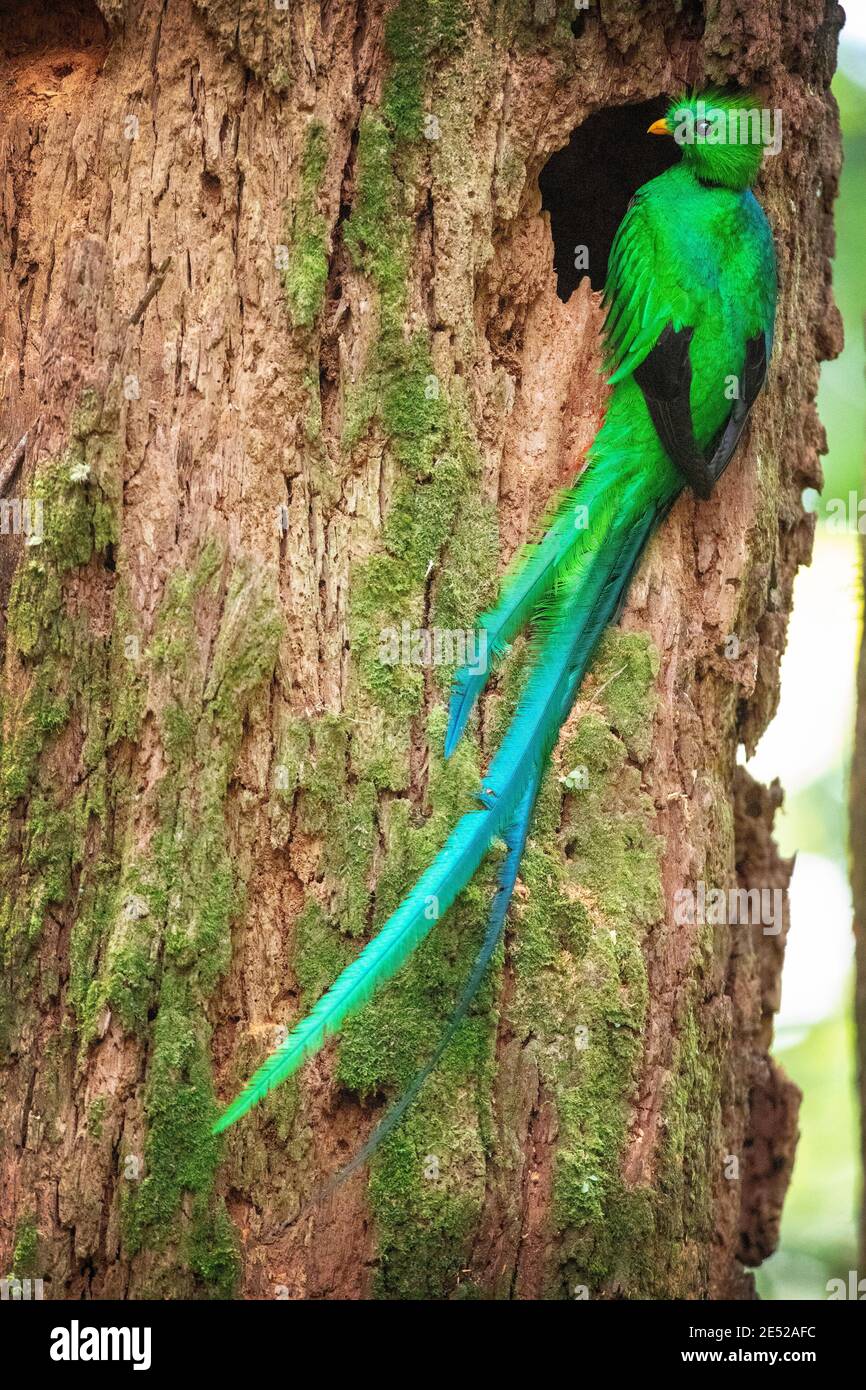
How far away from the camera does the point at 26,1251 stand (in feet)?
8.53

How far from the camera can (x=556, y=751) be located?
284 centimetres

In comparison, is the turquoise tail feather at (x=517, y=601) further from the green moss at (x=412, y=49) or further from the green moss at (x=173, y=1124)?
the green moss at (x=412, y=49)

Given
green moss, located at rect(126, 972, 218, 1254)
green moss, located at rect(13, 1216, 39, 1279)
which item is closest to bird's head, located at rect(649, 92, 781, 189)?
green moss, located at rect(126, 972, 218, 1254)

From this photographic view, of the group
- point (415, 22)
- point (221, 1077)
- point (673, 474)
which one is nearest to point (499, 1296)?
point (221, 1077)

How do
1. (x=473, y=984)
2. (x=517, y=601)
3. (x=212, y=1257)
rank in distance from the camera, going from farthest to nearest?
(x=517, y=601) < (x=473, y=984) < (x=212, y=1257)

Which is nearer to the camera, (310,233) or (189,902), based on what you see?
(189,902)

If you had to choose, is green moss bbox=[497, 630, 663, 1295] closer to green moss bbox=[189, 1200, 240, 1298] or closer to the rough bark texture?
the rough bark texture

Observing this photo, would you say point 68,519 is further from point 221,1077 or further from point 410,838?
point 221,1077

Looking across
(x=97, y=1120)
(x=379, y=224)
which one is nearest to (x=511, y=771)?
(x=97, y=1120)

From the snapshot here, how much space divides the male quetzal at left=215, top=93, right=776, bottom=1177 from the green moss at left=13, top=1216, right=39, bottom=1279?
1360mm

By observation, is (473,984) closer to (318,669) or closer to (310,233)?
(318,669)

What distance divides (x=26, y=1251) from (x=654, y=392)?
2431 mm

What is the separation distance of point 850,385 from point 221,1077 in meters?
4.04

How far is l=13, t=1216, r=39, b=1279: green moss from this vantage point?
8.52 ft
